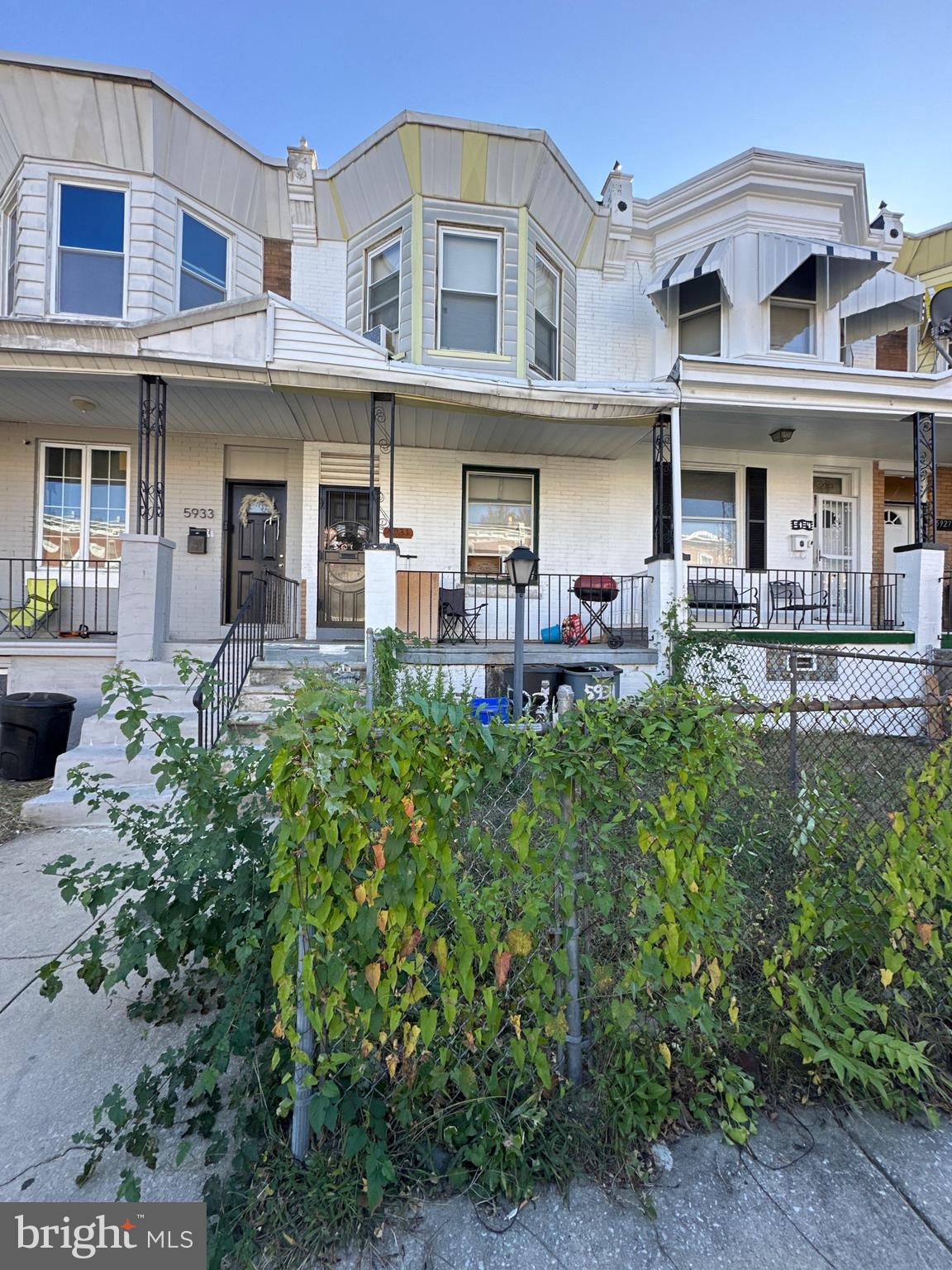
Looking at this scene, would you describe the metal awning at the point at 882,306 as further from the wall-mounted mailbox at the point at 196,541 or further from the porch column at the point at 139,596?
the porch column at the point at 139,596

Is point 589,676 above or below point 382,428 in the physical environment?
below

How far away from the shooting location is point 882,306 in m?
9.46

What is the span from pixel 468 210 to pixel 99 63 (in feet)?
15.6

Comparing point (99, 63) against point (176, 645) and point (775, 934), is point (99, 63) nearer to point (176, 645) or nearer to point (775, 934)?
point (176, 645)

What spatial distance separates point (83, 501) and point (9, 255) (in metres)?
3.28

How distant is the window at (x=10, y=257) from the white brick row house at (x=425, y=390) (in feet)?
0.15

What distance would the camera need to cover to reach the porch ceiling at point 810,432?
855 centimetres

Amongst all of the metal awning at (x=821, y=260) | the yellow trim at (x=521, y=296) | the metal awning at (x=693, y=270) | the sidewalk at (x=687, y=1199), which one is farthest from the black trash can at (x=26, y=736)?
the metal awning at (x=821, y=260)

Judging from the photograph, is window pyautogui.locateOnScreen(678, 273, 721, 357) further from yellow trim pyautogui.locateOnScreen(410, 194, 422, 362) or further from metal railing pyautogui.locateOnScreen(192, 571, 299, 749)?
metal railing pyautogui.locateOnScreen(192, 571, 299, 749)

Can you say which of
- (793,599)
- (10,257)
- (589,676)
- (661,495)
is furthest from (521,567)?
(10,257)

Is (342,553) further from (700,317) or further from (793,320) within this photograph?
(793,320)

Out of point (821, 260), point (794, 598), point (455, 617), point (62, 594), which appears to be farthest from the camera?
point (794, 598)

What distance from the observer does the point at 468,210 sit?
8680 millimetres

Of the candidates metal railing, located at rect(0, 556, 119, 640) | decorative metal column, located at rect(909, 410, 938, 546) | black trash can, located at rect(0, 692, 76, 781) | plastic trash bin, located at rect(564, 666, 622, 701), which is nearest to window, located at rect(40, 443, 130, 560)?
metal railing, located at rect(0, 556, 119, 640)
